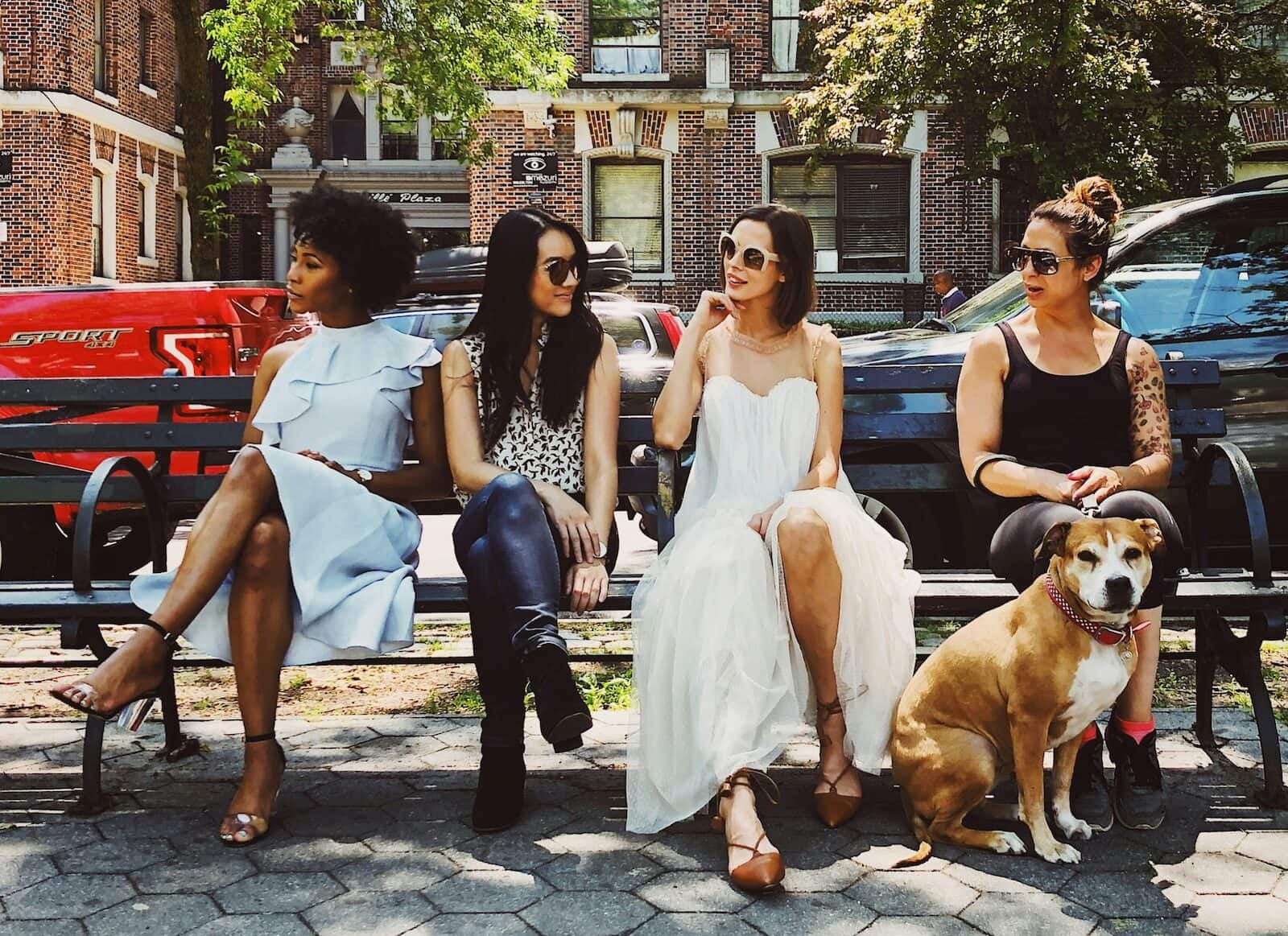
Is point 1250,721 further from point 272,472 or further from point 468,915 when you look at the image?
point 272,472

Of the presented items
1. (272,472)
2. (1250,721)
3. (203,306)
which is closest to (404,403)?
(272,472)

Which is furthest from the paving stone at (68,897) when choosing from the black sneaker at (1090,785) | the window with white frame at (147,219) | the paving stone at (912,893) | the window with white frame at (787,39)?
the window with white frame at (147,219)

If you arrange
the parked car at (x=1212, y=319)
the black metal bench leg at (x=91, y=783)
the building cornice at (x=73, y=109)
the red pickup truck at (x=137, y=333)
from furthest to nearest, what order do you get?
the building cornice at (x=73, y=109) → the red pickup truck at (x=137, y=333) → the parked car at (x=1212, y=319) → the black metal bench leg at (x=91, y=783)

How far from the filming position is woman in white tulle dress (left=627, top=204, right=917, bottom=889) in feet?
10.7

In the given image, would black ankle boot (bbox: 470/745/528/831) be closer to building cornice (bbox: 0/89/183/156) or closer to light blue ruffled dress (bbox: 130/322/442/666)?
light blue ruffled dress (bbox: 130/322/442/666)

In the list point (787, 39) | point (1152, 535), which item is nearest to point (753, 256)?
point (1152, 535)

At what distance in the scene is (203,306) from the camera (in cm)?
850

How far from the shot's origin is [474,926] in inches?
112

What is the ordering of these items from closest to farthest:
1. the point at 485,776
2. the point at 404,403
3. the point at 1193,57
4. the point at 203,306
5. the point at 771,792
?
the point at 771,792
the point at 485,776
the point at 404,403
the point at 203,306
the point at 1193,57

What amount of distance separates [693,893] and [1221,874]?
129cm

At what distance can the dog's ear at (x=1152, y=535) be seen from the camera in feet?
10.3

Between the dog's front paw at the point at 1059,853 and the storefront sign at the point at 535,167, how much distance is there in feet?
68.5

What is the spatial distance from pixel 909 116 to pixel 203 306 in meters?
10.5

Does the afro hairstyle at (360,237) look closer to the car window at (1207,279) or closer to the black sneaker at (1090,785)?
the black sneaker at (1090,785)
